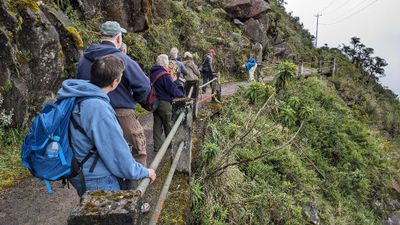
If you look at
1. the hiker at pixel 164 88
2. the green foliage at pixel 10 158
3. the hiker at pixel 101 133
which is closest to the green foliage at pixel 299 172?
the hiker at pixel 164 88

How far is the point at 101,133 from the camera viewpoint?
241 cm

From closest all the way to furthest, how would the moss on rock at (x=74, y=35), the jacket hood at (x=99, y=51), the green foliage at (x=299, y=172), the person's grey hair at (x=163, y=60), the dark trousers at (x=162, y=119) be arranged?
the jacket hood at (x=99, y=51) < the green foliage at (x=299, y=172) < the person's grey hair at (x=163, y=60) < the dark trousers at (x=162, y=119) < the moss on rock at (x=74, y=35)

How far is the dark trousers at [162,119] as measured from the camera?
19.9 ft

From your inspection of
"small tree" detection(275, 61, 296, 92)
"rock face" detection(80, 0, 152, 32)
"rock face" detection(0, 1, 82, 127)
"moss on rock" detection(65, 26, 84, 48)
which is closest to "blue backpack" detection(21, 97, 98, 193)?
"rock face" detection(0, 1, 82, 127)

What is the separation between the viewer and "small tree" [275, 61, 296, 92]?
460 inches

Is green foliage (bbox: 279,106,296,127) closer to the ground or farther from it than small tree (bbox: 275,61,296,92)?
closer to the ground

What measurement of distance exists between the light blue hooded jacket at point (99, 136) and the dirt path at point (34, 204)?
197cm

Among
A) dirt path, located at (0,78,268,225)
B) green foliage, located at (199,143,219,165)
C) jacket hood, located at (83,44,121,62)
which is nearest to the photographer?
jacket hood, located at (83,44,121,62)

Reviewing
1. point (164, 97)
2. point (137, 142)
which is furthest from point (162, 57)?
point (137, 142)

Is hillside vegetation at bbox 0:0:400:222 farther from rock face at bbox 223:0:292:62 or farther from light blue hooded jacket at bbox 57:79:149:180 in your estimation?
rock face at bbox 223:0:292:62

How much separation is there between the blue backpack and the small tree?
32.7ft

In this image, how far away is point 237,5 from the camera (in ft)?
91.8

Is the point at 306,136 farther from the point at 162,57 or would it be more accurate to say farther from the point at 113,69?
the point at 113,69

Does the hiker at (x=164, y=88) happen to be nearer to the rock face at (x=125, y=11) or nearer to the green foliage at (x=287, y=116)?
the green foliage at (x=287, y=116)
